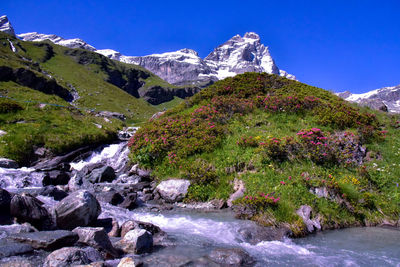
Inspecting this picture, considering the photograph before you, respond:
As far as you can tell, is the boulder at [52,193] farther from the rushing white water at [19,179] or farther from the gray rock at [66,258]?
the gray rock at [66,258]

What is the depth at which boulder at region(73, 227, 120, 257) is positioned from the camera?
21.7 feet

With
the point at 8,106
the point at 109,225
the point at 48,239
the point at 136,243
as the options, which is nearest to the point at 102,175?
the point at 109,225

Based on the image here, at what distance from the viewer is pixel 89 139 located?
72.8 feet

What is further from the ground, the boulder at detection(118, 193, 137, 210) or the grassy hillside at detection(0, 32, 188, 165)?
the grassy hillside at detection(0, 32, 188, 165)

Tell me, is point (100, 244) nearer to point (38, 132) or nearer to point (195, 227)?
point (195, 227)

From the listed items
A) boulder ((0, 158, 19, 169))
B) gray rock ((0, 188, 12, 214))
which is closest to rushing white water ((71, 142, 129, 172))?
boulder ((0, 158, 19, 169))

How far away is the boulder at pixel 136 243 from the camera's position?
23.2ft

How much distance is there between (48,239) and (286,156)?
1211 cm

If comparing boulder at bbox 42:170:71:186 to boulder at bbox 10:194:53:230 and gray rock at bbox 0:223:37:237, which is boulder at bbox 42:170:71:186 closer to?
boulder at bbox 10:194:53:230

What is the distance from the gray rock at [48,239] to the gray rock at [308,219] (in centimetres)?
860

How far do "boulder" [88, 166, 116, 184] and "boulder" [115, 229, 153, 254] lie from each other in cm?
970

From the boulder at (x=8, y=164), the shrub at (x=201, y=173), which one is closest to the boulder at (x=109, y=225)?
the shrub at (x=201, y=173)

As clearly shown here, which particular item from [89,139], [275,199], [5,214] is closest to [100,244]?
[5,214]

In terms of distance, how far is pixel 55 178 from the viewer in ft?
50.0
